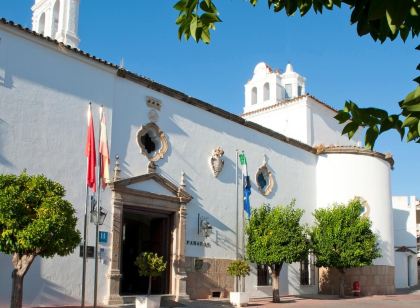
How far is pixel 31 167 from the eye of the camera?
1403 centimetres

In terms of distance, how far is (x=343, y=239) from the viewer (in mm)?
21859

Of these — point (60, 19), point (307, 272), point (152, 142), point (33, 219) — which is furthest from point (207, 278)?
point (60, 19)

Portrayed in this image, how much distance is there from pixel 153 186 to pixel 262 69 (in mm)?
17833

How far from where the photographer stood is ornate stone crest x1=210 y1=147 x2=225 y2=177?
1959 centimetres

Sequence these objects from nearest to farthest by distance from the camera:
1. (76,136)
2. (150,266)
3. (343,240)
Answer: (150,266)
(76,136)
(343,240)

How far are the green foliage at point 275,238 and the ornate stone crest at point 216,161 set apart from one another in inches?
86.9

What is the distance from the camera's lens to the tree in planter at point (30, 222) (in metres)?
10.2

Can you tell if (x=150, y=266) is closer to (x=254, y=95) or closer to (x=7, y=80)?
(x=7, y=80)

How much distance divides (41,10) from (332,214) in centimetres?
1461

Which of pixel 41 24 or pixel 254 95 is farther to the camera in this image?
pixel 254 95

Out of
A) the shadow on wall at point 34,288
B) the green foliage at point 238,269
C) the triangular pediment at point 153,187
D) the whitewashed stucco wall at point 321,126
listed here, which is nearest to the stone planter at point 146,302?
the shadow on wall at point 34,288

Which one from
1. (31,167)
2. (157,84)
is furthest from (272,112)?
(31,167)

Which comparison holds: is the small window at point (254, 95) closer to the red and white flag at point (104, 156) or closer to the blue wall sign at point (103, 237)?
the red and white flag at point (104, 156)

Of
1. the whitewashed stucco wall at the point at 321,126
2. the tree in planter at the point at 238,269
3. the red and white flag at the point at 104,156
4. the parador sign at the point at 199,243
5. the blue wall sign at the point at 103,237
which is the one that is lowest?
the tree in planter at the point at 238,269
